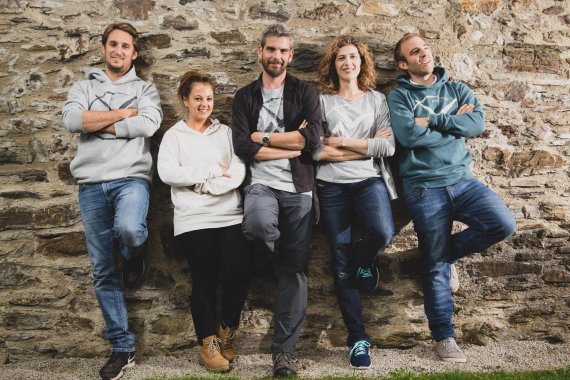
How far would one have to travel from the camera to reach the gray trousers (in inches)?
124

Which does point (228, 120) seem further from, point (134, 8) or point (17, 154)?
point (17, 154)

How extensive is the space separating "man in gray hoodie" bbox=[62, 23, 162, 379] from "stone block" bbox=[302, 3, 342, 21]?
1.40 metres

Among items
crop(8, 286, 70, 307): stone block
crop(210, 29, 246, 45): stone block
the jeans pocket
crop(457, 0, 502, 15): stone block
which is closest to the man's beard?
crop(210, 29, 246, 45): stone block

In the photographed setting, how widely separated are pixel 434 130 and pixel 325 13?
1.28 metres

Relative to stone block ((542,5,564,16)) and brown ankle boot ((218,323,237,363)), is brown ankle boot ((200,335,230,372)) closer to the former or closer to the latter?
brown ankle boot ((218,323,237,363))

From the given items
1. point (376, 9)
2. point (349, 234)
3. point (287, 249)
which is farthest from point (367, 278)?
point (376, 9)

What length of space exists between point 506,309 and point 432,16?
2313mm

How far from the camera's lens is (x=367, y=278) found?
338 cm

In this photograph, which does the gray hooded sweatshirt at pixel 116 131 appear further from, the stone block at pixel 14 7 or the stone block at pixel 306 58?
the stone block at pixel 306 58

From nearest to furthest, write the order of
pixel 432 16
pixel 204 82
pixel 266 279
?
pixel 204 82 < pixel 266 279 < pixel 432 16

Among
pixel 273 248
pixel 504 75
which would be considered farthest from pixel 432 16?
pixel 273 248

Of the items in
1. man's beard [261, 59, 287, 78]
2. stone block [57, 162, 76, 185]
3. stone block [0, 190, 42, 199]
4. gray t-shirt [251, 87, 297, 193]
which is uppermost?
man's beard [261, 59, 287, 78]

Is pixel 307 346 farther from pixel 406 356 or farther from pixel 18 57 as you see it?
pixel 18 57

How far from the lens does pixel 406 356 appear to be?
342 centimetres
